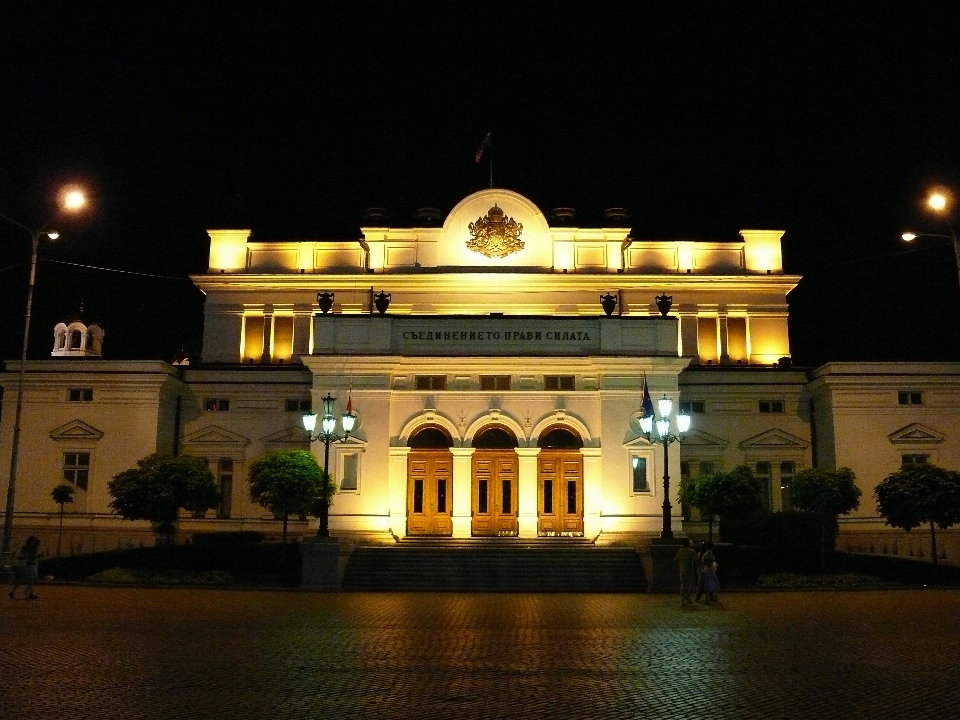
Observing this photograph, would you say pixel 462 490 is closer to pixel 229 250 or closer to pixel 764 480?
pixel 764 480

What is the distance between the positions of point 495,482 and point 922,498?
49.8 ft

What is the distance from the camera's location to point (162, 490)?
32375mm

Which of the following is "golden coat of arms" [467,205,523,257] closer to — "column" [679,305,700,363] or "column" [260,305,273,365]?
"column" [679,305,700,363]

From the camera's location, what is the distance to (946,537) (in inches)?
1491

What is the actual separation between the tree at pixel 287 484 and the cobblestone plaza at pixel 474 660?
7.57 m

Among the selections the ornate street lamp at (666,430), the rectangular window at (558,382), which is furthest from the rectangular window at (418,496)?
the ornate street lamp at (666,430)

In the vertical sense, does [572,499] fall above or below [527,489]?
below

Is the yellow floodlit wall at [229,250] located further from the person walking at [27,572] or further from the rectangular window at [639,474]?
the person walking at [27,572]

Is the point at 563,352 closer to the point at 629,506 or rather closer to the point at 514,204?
the point at 629,506

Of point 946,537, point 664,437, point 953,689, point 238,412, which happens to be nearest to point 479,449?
point 664,437

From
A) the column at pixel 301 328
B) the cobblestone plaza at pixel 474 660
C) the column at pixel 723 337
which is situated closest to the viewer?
the cobblestone plaza at pixel 474 660

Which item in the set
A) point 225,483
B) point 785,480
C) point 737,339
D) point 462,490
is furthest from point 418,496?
point 737,339

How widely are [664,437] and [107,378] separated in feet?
78.5

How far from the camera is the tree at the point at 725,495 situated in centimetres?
3294
